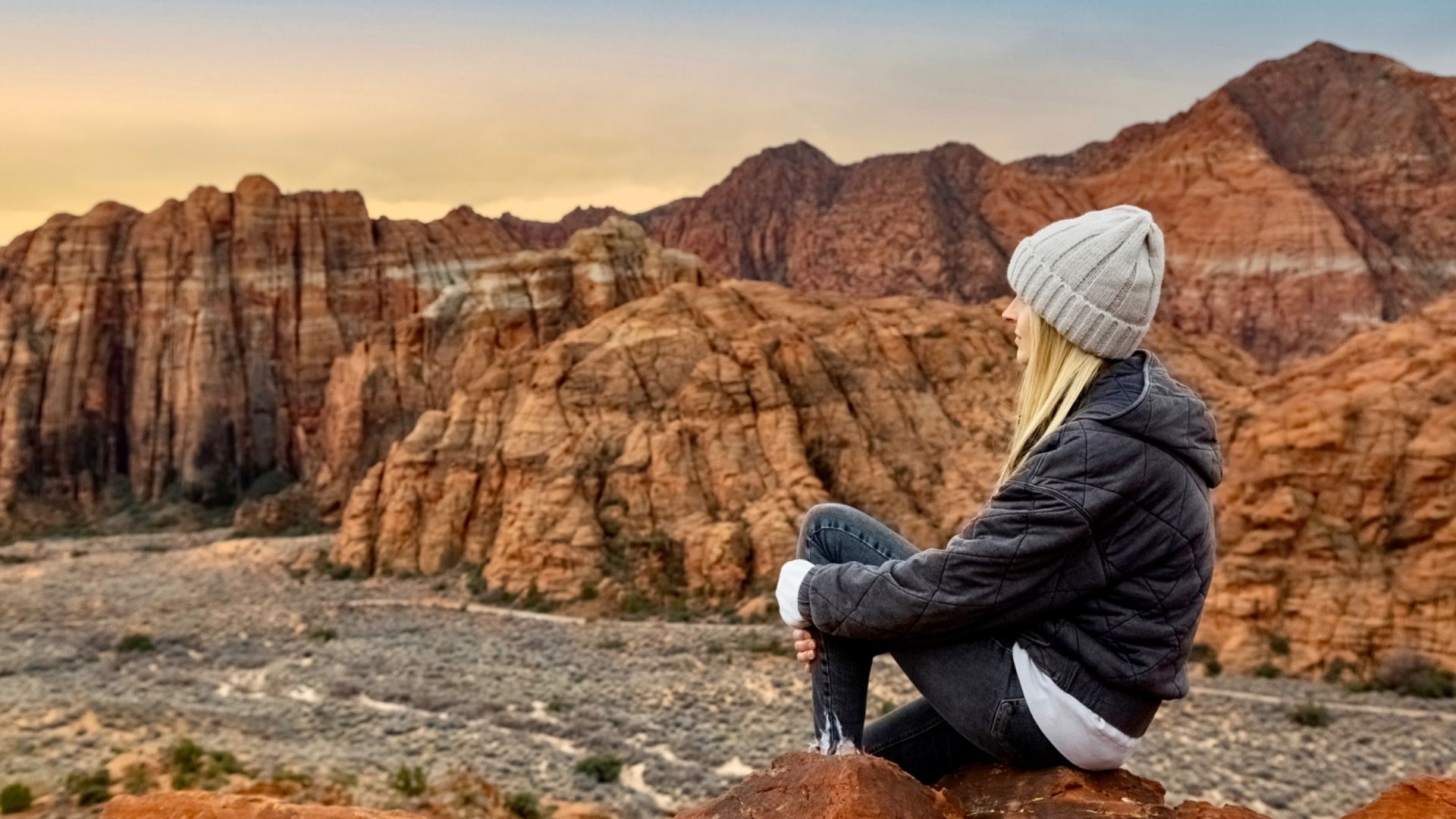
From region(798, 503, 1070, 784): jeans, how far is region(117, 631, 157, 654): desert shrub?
66.1 feet

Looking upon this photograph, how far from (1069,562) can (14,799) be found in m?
8.97

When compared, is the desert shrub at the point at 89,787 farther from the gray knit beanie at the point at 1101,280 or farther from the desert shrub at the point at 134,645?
the desert shrub at the point at 134,645

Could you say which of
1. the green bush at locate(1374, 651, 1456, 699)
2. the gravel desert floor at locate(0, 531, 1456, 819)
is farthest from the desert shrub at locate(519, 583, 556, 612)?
the green bush at locate(1374, 651, 1456, 699)

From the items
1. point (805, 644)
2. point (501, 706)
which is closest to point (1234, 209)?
point (501, 706)

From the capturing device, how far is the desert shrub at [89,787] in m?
8.98

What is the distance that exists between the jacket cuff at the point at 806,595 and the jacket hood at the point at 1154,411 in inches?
34.9

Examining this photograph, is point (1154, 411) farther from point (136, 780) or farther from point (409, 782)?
point (409, 782)

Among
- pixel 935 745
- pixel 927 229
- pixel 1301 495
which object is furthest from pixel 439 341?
pixel 935 745

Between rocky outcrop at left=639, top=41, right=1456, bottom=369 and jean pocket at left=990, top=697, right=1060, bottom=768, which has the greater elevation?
rocky outcrop at left=639, top=41, right=1456, bottom=369

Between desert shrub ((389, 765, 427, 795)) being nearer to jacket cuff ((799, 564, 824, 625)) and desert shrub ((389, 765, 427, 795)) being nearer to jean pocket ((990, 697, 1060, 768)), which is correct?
jacket cuff ((799, 564, 824, 625))

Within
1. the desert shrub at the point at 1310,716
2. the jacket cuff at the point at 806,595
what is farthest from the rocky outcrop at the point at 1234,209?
the jacket cuff at the point at 806,595

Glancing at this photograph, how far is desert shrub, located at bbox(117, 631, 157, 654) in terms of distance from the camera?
791 inches

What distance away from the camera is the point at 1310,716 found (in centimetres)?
1500

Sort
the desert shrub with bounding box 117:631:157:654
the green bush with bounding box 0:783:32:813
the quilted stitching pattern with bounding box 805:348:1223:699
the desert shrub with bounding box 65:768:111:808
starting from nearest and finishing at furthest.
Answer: the quilted stitching pattern with bounding box 805:348:1223:699 < the green bush with bounding box 0:783:32:813 < the desert shrub with bounding box 65:768:111:808 < the desert shrub with bounding box 117:631:157:654
